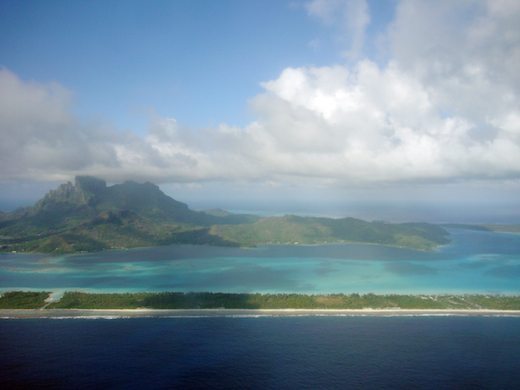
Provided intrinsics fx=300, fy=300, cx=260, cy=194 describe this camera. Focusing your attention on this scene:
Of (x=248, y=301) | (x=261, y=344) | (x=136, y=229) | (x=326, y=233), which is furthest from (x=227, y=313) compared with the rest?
(x=326, y=233)

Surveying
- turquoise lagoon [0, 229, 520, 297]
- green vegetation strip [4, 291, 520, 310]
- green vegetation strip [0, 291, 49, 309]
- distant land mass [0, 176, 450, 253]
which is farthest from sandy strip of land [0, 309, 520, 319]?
distant land mass [0, 176, 450, 253]

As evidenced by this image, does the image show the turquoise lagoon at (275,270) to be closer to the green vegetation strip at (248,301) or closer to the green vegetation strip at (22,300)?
the green vegetation strip at (22,300)

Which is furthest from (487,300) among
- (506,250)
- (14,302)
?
(14,302)

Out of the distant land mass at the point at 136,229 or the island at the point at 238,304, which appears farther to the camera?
the distant land mass at the point at 136,229

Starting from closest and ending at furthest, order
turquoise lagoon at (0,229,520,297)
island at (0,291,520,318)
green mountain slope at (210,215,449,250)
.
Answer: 1. island at (0,291,520,318)
2. turquoise lagoon at (0,229,520,297)
3. green mountain slope at (210,215,449,250)

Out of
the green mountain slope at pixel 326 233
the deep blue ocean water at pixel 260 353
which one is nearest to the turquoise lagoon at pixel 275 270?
the green mountain slope at pixel 326 233

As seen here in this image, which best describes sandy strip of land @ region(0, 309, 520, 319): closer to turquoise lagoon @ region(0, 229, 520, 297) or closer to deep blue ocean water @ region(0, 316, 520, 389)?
deep blue ocean water @ region(0, 316, 520, 389)
